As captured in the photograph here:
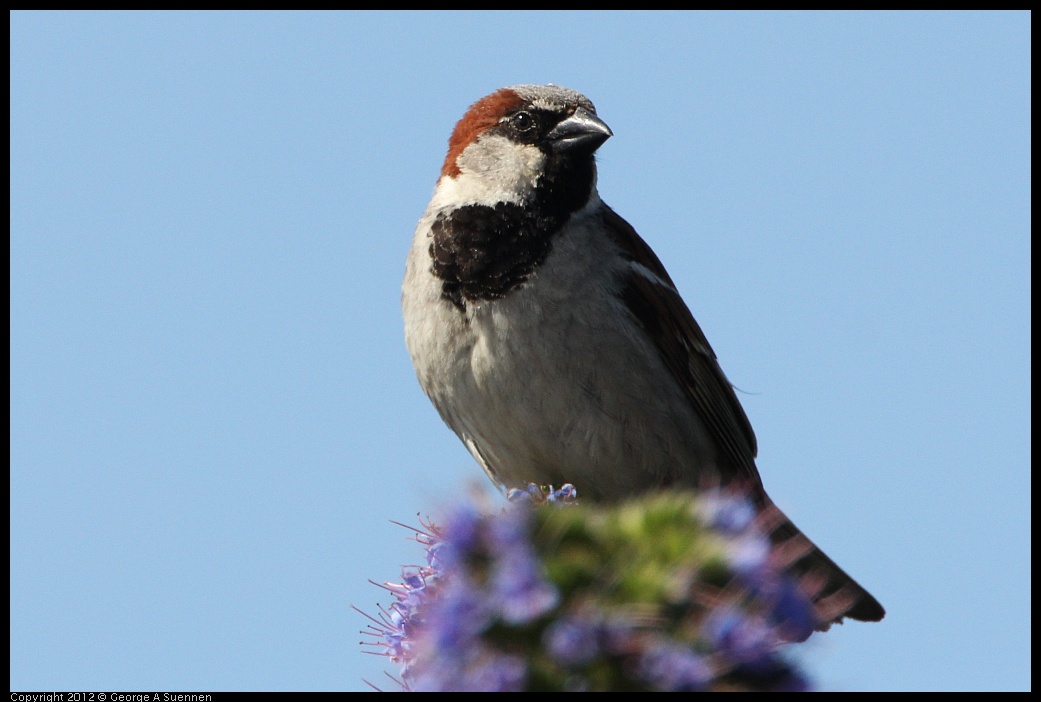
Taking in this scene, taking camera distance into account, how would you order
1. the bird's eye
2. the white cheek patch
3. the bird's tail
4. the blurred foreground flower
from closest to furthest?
the blurred foreground flower < the bird's tail < the white cheek patch < the bird's eye

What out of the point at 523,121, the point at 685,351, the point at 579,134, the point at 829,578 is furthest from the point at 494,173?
the point at 829,578

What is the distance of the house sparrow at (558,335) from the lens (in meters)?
4.97

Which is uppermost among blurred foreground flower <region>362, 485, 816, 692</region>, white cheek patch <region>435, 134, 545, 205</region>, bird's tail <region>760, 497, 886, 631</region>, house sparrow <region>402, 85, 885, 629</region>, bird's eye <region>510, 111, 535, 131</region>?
bird's eye <region>510, 111, 535, 131</region>

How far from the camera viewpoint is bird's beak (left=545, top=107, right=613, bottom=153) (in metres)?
5.41

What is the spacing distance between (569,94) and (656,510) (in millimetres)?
3915

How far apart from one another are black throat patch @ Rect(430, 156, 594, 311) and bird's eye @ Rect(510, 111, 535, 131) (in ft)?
0.86

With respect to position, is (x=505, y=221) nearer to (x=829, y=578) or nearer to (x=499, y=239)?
(x=499, y=239)

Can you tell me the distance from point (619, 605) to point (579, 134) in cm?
380

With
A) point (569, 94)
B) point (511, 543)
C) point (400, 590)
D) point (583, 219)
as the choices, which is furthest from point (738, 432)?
point (511, 543)

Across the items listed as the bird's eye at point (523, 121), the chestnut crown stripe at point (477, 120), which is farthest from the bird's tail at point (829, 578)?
the chestnut crown stripe at point (477, 120)

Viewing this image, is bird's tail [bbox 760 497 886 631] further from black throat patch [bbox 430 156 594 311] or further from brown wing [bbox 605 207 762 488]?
black throat patch [bbox 430 156 594 311]

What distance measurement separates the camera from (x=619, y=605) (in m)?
1.90

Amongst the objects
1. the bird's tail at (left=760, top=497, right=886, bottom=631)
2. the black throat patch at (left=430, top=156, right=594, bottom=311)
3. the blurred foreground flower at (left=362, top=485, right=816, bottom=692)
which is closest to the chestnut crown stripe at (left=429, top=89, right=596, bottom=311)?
the black throat patch at (left=430, top=156, right=594, bottom=311)

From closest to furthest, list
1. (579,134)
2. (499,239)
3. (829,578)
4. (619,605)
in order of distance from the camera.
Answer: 1. (619,605)
2. (829,578)
3. (499,239)
4. (579,134)
